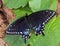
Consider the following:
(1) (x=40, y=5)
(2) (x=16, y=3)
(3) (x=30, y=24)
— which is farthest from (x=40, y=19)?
(2) (x=16, y=3)

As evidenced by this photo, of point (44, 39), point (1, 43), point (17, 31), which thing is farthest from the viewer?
point (1, 43)

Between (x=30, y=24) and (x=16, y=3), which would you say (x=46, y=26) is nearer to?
(x=30, y=24)

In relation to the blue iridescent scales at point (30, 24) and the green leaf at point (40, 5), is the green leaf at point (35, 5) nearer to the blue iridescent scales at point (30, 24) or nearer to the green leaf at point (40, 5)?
the green leaf at point (40, 5)

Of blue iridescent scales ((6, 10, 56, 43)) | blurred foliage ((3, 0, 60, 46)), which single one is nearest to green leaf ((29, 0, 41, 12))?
blurred foliage ((3, 0, 60, 46))

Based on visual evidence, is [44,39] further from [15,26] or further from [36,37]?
[15,26]

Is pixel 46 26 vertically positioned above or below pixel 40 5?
below

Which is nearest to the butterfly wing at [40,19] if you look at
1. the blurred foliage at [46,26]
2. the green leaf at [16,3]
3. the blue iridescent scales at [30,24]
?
the blue iridescent scales at [30,24]


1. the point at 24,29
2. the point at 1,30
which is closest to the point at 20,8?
the point at 1,30
